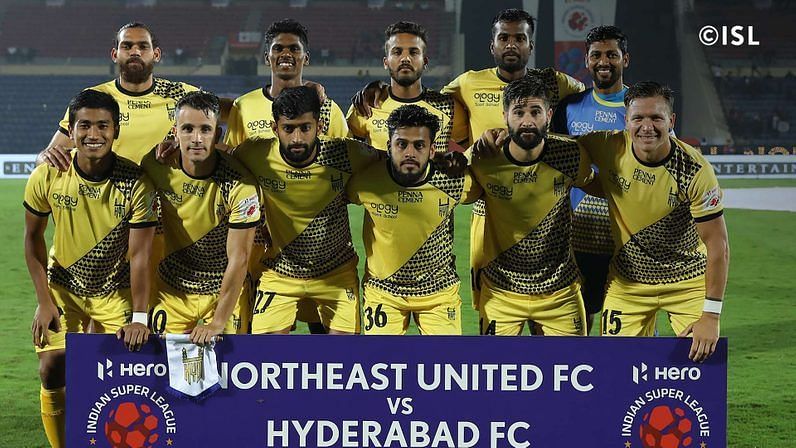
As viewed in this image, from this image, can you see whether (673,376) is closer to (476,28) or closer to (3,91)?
(476,28)

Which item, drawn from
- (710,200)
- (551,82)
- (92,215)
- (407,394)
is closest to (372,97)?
(551,82)

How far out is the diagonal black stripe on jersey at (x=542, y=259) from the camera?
4.44 meters

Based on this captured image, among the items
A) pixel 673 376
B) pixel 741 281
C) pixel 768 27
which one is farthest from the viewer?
pixel 768 27

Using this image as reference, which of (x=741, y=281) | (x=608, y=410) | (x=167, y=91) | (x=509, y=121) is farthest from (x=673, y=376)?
(x=741, y=281)

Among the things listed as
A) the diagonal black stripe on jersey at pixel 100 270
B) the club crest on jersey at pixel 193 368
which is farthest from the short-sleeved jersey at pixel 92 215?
the club crest on jersey at pixel 193 368

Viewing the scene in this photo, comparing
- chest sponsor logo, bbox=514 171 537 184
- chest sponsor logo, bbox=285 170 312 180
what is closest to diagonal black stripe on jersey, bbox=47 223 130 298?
chest sponsor logo, bbox=285 170 312 180

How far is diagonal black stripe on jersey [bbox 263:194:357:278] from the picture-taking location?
14.8 feet

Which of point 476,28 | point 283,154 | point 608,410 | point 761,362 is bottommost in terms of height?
point 761,362

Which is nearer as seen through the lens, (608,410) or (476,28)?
(608,410)

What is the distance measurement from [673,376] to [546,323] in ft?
3.35

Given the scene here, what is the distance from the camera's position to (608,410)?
3.54 m

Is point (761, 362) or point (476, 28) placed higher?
point (476, 28)

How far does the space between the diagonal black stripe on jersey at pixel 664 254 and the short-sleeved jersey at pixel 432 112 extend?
1174 millimetres

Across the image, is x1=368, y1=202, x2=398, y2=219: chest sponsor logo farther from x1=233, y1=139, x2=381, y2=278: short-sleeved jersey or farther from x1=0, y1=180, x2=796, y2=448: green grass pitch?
x1=0, y1=180, x2=796, y2=448: green grass pitch
